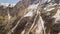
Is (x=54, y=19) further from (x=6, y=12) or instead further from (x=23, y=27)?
(x=6, y=12)

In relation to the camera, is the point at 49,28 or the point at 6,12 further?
the point at 6,12

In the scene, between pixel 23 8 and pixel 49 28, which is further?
pixel 23 8

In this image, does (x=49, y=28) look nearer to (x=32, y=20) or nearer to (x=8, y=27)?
(x=32, y=20)

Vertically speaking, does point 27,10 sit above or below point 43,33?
above

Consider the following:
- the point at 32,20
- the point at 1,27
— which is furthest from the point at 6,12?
the point at 32,20

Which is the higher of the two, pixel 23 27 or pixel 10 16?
pixel 10 16

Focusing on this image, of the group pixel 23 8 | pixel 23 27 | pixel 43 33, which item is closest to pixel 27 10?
pixel 23 8

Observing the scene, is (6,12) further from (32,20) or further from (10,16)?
(32,20)

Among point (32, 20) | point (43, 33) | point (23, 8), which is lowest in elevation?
point (43, 33)
